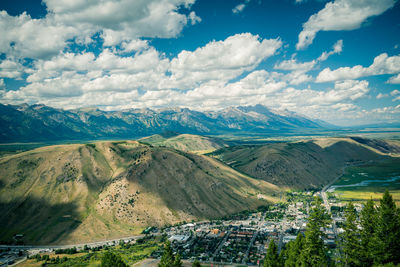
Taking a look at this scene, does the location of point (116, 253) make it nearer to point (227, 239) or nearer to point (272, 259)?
point (227, 239)

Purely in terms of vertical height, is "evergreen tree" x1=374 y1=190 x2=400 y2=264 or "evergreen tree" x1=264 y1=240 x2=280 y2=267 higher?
"evergreen tree" x1=374 y1=190 x2=400 y2=264

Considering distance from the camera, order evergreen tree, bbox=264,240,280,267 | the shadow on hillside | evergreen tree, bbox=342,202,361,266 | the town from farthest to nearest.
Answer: the shadow on hillside, the town, evergreen tree, bbox=264,240,280,267, evergreen tree, bbox=342,202,361,266

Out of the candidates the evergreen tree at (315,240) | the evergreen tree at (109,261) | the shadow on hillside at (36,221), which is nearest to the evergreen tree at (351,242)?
the evergreen tree at (315,240)

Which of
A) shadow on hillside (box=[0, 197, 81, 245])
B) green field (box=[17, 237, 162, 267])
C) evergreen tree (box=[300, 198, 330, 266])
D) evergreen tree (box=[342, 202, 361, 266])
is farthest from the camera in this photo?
shadow on hillside (box=[0, 197, 81, 245])

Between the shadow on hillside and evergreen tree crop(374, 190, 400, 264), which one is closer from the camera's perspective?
evergreen tree crop(374, 190, 400, 264)

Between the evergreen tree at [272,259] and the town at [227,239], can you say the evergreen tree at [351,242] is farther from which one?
the town at [227,239]

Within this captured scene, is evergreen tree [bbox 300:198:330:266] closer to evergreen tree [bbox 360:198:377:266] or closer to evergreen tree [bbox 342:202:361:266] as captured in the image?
evergreen tree [bbox 342:202:361:266]

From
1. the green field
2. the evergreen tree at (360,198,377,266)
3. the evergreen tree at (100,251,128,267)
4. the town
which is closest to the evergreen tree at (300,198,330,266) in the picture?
the evergreen tree at (360,198,377,266)
